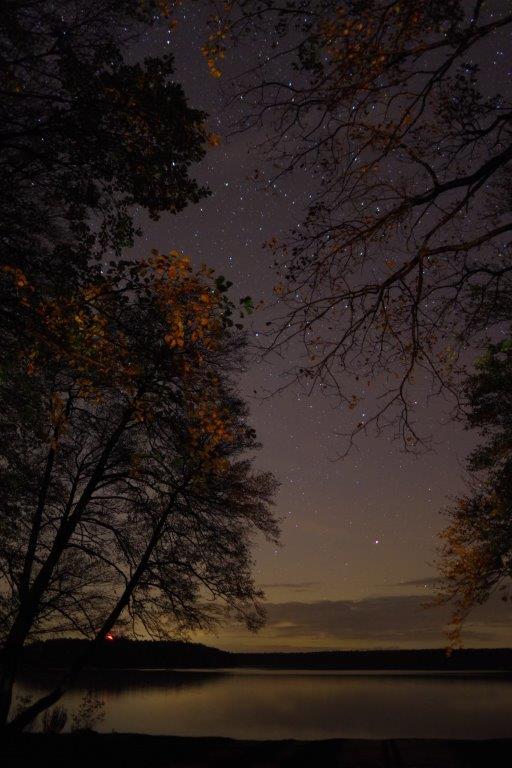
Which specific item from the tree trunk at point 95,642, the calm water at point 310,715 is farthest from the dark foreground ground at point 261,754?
the calm water at point 310,715

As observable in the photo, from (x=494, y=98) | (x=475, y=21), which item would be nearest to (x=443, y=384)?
(x=494, y=98)

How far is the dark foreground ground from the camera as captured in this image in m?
8.11

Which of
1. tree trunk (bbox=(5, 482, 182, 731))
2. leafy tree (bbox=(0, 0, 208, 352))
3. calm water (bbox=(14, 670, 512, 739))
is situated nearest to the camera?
leafy tree (bbox=(0, 0, 208, 352))

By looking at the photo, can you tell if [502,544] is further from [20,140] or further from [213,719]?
[213,719]

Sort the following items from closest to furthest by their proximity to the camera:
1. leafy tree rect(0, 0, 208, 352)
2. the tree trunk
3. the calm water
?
leafy tree rect(0, 0, 208, 352)
the tree trunk
the calm water

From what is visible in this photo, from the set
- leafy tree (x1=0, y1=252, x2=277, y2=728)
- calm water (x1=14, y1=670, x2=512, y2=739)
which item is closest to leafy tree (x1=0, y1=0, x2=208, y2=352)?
leafy tree (x1=0, y1=252, x2=277, y2=728)

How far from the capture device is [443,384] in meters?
8.74

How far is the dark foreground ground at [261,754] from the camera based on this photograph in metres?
8.11

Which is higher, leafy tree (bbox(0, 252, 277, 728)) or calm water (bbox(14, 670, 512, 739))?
leafy tree (bbox(0, 252, 277, 728))

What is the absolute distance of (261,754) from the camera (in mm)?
8859

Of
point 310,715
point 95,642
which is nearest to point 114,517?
point 95,642

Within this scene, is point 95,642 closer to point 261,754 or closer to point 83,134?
point 261,754

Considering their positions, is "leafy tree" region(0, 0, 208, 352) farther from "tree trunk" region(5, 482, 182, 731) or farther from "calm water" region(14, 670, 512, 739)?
"calm water" region(14, 670, 512, 739)

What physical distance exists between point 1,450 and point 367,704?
6390 cm
